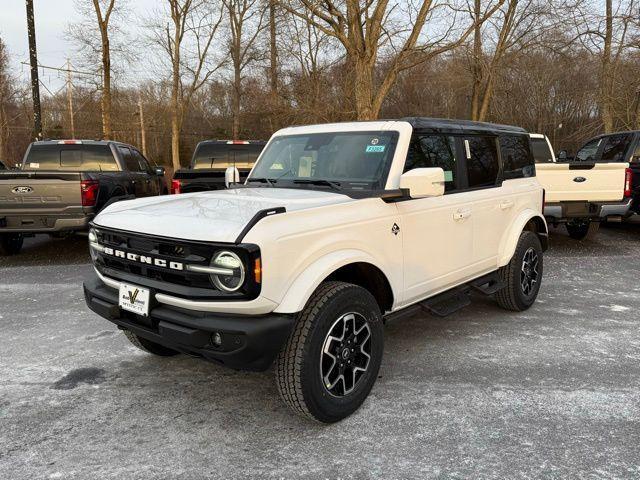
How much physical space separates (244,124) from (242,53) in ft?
11.3

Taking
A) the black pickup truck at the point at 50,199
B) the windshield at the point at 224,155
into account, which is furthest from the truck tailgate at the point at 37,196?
the windshield at the point at 224,155

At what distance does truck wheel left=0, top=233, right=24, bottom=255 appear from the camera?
828cm

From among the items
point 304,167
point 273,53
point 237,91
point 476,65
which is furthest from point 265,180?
point 237,91

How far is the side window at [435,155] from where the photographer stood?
3873mm

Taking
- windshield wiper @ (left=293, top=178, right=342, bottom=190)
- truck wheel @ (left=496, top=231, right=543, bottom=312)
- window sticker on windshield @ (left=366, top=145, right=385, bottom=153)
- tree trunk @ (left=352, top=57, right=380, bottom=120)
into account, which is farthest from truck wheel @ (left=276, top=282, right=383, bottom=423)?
tree trunk @ (left=352, top=57, right=380, bottom=120)

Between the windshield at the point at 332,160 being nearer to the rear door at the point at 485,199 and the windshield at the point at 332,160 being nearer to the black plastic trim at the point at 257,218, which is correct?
the rear door at the point at 485,199

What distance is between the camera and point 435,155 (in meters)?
4.10

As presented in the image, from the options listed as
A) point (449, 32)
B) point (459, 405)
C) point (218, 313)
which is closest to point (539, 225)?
point (459, 405)

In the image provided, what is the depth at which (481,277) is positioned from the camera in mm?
4676

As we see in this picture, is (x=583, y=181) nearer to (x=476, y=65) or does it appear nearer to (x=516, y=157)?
(x=516, y=157)

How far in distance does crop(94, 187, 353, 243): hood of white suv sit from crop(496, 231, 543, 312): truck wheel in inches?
94.1

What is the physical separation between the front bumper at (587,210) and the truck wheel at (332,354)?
230 inches

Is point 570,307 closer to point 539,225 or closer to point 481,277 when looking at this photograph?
point 539,225

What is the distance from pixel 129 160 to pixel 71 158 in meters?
1.00
